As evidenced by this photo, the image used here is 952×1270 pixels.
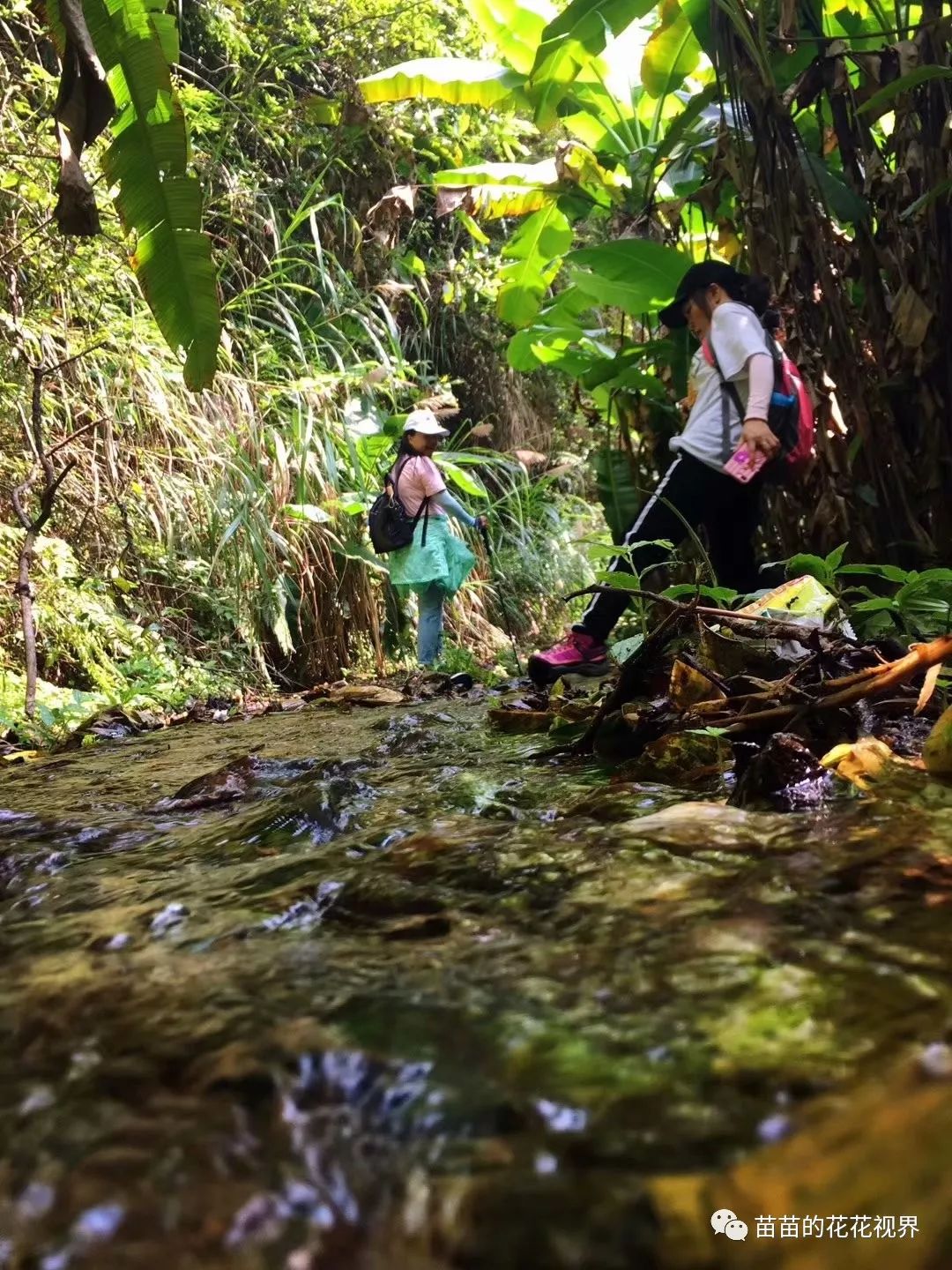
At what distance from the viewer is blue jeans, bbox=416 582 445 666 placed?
4.81m

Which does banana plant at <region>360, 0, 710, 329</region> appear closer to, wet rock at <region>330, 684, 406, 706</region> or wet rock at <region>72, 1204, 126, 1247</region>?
wet rock at <region>330, 684, 406, 706</region>

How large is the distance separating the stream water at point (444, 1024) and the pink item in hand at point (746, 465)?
1.96 m

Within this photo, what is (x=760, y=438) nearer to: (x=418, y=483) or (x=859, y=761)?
(x=859, y=761)

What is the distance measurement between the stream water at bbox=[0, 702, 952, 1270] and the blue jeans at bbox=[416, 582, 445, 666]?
3949 millimetres

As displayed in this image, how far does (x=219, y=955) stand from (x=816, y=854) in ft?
1.43

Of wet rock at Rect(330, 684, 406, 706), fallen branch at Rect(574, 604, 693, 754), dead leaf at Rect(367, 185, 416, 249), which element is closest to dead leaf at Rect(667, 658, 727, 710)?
fallen branch at Rect(574, 604, 693, 754)

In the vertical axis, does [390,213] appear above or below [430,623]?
above

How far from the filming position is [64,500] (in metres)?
4.00

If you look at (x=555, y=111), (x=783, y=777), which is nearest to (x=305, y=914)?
(x=783, y=777)

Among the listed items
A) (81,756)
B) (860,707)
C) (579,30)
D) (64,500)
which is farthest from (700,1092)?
(64,500)

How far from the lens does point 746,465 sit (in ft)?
8.48

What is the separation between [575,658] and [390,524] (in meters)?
2.31

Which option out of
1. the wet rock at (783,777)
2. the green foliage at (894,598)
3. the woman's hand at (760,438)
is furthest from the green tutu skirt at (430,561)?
the wet rock at (783,777)

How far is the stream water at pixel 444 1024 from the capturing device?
0.31 meters
